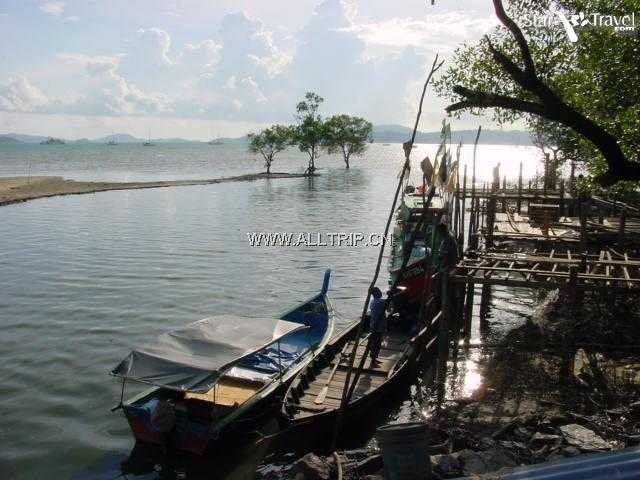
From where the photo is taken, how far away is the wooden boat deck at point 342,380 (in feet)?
38.8

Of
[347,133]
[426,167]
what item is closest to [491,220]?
[426,167]

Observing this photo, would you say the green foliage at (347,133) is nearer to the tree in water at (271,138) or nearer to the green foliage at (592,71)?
the tree in water at (271,138)

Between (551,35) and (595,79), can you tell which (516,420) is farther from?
(551,35)

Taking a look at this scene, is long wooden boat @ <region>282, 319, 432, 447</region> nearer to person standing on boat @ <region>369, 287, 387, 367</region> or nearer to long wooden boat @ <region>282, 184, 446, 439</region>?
long wooden boat @ <region>282, 184, 446, 439</region>

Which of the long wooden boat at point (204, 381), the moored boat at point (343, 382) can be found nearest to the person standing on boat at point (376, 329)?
the moored boat at point (343, 382)

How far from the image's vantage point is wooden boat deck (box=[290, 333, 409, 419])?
38.8ft

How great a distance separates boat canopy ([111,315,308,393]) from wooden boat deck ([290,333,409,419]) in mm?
1500

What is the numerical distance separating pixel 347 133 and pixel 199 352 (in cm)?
8634

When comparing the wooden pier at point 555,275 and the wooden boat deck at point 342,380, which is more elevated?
the wooden pier at point 555,275

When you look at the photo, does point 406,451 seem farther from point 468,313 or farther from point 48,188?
point 48,188

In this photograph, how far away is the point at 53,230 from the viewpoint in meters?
35.0

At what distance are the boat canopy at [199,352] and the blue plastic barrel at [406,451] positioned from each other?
4.02m

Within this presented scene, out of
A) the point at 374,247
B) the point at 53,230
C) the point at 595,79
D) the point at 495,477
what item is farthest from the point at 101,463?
the point at 53,230

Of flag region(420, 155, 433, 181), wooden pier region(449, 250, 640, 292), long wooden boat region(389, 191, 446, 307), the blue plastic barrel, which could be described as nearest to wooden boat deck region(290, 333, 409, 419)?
long wooden boat region(389, 191, 446, 307)
